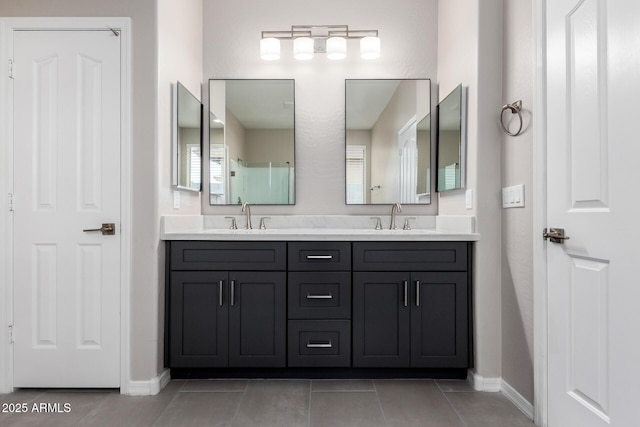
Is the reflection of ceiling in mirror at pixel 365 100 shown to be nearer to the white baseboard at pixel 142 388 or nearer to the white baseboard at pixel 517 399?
the white baseboard at pixel 517 399

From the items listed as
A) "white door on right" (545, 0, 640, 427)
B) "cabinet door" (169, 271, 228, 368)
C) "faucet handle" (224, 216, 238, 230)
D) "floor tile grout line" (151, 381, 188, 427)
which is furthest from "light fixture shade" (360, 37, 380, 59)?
"floor tile grout line" (151, 381, 188, 427)

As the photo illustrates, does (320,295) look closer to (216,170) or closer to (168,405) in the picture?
(168,405)

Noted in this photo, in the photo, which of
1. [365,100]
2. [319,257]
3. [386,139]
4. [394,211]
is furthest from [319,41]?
[319,257]

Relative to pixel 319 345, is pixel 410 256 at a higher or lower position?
higher

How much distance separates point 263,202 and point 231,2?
1.50 meters

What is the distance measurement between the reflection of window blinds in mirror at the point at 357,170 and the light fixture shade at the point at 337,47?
640 mm

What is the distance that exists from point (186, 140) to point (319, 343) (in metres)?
1.53

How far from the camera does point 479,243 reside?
224cm

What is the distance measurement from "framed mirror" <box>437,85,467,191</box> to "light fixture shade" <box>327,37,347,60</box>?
30.7 inches

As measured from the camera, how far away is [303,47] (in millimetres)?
2779

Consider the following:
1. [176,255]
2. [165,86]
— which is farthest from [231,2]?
[176,255]

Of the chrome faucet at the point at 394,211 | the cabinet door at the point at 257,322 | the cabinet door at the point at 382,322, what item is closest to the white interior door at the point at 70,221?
the cabinet door at the point at 257,322

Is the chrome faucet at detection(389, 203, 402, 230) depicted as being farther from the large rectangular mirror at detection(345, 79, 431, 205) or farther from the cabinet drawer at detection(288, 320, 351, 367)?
the cabinet drawer at detection(288, 320, 351, 367)

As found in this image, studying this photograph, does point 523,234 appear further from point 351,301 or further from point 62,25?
point 62,25
